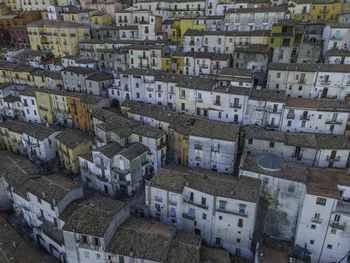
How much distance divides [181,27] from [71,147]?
4769 cm

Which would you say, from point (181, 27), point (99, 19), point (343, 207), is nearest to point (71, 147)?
point (343, 207)

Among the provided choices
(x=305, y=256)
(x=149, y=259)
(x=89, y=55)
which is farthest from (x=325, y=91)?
(x=89, y=55)

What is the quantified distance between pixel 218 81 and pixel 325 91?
2082 centimetres

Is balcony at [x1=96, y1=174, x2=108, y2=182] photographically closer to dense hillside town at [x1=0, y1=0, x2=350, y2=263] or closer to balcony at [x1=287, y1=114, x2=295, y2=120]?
dense hillside town at [x1=0, y1=0, x2=350, y2=263]

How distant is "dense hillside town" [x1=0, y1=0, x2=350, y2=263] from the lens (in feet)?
117

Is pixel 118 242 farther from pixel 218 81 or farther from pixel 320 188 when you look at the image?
pixel 218 81

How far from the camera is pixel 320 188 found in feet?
115

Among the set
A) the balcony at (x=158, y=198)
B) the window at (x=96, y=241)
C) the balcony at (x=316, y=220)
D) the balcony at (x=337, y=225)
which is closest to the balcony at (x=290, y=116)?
the balcony at (x=316, y=220)

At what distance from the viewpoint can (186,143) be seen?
48.9 meters

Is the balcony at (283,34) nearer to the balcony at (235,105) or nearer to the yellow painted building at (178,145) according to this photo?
the balcony at (235,105)

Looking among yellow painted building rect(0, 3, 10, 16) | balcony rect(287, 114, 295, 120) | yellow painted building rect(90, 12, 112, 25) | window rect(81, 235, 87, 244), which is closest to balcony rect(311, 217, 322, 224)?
balcony rect(287, 114, 295, 120)

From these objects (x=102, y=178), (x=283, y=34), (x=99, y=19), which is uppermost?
(x=99, y=19)

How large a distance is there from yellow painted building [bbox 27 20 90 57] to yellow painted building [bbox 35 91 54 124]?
2405 cm

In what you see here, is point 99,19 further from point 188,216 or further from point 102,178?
point 188,216
